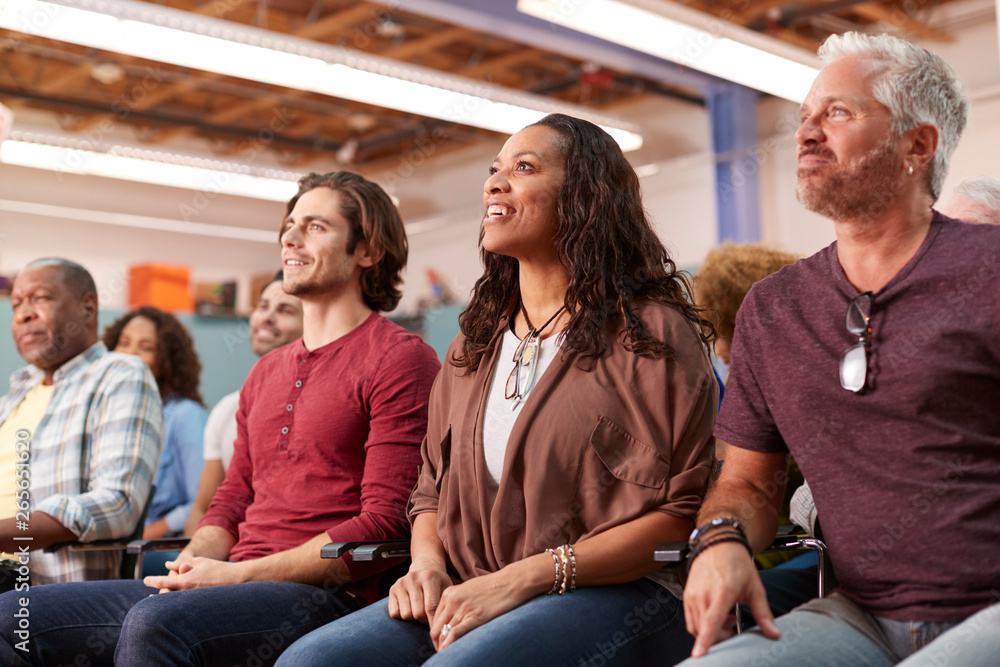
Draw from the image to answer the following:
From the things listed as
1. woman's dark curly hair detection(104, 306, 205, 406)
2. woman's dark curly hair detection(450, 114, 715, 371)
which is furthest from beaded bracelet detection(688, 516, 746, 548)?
woman's dark curly hair detection(104, 306, 205, 406)

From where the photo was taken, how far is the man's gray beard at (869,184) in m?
1.47

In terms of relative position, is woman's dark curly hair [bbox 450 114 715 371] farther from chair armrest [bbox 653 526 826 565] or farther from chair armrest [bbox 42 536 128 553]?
chair armrest [bbox 42 536 128 553]

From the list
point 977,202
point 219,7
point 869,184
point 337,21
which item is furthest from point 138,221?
point 869,184

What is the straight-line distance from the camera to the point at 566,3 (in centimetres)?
448

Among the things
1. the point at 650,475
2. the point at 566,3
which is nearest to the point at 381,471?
the point at 650,475

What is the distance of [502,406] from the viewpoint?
1813 millimetres

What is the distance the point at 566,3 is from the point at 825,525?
11.6 ft

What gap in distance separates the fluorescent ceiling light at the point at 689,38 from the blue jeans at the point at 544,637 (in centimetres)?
318

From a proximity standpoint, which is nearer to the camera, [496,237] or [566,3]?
[496,237]

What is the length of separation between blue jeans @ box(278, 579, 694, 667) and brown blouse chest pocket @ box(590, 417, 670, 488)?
0.20 meters

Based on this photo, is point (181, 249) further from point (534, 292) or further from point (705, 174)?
point (534, 292)

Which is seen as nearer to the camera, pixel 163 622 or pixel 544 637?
pixel 544 637

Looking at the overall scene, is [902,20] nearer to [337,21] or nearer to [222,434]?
[337,21]

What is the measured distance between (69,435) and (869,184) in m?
2.15
